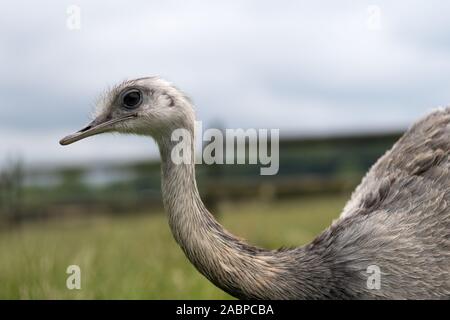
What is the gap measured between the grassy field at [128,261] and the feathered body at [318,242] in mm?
1905

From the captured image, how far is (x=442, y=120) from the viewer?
16.5 feet

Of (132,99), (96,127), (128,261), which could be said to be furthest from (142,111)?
(128,261)

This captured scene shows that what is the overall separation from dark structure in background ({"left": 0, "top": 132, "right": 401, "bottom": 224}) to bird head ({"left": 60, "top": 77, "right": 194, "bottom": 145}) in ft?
27.9

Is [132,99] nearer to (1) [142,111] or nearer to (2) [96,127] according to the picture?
(1) [142,111]

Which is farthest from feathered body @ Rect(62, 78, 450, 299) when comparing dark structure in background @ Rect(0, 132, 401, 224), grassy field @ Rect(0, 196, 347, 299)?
dark structure in background @ Rect(0, 132, 401, 224)

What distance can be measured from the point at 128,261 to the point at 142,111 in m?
3.87

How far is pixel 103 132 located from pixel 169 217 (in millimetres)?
669

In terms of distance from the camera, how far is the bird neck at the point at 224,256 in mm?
3988

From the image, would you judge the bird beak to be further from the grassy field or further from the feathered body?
the grassy field

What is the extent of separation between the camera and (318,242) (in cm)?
426

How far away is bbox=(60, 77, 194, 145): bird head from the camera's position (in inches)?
166

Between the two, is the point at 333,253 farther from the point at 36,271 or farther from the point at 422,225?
the point at 36,271

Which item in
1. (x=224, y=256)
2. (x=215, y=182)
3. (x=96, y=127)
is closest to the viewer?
(x=224, y=256)

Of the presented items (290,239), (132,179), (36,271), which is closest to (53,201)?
(132,179)
